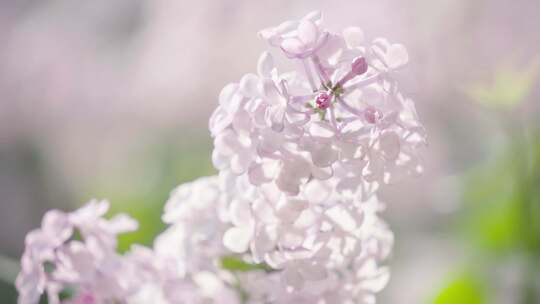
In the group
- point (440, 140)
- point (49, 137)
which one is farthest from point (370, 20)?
point (49, 137)

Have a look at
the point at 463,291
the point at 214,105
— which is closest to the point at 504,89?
the point at 463,291

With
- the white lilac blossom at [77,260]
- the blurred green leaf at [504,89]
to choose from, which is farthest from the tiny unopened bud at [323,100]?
the blurred green leaf at [504,89]

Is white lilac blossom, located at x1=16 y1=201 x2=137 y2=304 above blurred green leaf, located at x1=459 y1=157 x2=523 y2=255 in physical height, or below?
below

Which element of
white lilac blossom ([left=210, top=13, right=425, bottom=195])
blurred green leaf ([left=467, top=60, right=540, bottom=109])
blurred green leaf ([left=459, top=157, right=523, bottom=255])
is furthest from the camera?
blurred green leaf ([left=459, top=157, right=523, bottom=255])

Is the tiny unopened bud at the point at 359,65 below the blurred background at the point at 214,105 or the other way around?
below

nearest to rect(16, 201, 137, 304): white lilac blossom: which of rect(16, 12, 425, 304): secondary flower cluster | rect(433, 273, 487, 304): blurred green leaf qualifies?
rect(16, 12, 425, 304): secondary flower cluster

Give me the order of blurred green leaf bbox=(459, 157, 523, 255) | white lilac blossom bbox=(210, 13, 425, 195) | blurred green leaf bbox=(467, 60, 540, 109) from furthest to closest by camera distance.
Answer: blurred green leaf bbox=(459, 157, 523, 255)
blurred green leaf bbox=(467, 60, 540, 109)
white lilac blossom bbox=(210, 13, 425, 195)

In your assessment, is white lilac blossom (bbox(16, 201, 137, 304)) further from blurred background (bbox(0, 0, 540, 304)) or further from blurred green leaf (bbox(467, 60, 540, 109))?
blurred green leaf (bbox(467, 60, 540, 109))

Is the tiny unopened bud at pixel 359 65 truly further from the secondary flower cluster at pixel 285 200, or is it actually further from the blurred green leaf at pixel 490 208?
the blurred green leaf at pixel 490 208
